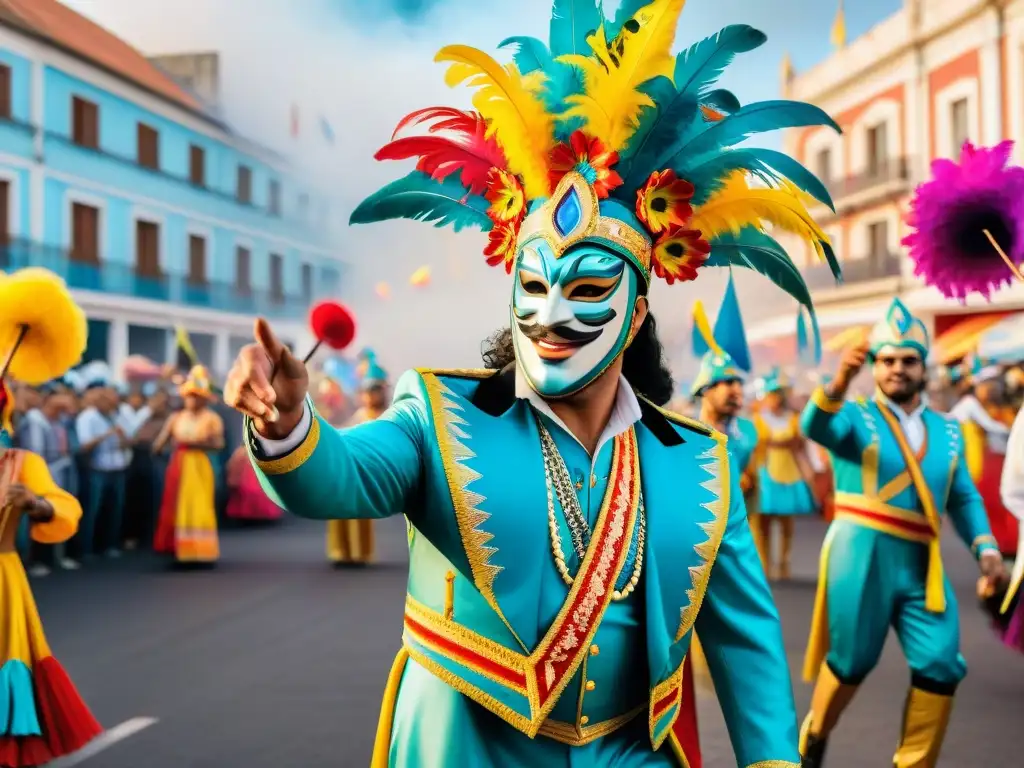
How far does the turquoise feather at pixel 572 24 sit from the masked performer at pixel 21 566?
298cm

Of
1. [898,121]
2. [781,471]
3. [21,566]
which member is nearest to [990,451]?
[781,471]

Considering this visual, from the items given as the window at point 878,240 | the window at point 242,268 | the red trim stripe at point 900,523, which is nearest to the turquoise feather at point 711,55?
the red trim stripe at point 900,523

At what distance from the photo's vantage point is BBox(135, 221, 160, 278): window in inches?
1031

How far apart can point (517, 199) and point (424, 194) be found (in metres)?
0.27

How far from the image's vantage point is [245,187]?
27297 millimetres

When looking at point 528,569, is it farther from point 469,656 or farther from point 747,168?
point 747,168

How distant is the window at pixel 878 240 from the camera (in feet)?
91.6

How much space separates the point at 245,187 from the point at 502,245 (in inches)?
1012

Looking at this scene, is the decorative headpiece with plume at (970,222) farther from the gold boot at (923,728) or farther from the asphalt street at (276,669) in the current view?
the asphalt street at (276,669)

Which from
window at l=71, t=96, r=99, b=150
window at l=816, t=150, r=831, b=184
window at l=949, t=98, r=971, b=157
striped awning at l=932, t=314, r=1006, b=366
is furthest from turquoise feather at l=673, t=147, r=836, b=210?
window at l=816, t=150, r=831, b=184

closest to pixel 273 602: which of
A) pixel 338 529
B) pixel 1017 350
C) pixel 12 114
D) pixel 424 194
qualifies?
pixel 338 529

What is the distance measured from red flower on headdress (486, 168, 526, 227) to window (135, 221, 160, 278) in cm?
2455

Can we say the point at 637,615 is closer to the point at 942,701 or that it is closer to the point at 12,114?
the point at 942,701

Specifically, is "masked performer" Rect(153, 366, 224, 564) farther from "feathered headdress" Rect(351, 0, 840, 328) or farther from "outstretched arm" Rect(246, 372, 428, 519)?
"outstretched arm" Rect(246, 372, 428, 519)
